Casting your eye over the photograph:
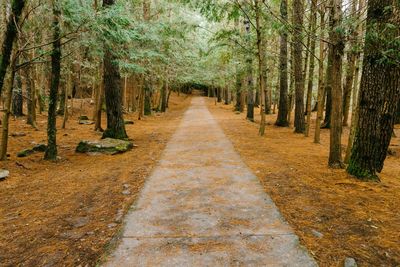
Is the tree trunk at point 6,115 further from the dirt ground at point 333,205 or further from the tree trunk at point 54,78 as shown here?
the dirt ground at point 333,205

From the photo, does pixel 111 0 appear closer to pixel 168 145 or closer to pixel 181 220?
pixel 168 145

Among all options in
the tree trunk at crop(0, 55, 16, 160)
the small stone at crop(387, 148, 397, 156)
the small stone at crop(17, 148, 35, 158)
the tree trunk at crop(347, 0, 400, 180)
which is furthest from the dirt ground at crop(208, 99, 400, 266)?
the small stone at crop(17, 148, 35, 158)

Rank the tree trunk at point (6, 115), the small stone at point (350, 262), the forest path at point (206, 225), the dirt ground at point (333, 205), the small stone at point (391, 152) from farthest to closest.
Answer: the small stone at point (391, 152) < the tree trunk at point (6, 115) < the dirt ground at point (333, 205) < the forest path at point (206, 225) < the small stone at point (350, 262)

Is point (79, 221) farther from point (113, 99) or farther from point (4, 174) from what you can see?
point (113, 99)

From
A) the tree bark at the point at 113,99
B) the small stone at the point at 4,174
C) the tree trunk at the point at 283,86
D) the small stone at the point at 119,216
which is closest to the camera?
the small stone at the point at 119,216

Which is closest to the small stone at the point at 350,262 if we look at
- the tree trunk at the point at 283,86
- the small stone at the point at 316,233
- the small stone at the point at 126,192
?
the small stone at the point at 316,233

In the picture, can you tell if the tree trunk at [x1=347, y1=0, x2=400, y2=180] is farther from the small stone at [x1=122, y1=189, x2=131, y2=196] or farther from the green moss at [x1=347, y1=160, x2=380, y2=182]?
the small stone at [x1=122, y1=189, x2=131, y2=196]

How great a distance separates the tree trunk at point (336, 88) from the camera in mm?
7074

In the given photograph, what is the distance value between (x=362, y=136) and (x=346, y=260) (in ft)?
12.1

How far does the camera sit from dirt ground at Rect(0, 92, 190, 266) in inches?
148

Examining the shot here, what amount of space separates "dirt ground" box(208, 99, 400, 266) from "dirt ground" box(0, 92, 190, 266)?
2547mm

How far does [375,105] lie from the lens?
244 inches

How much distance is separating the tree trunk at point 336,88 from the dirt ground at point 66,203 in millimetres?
4496

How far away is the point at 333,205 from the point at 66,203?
4.46 metres
